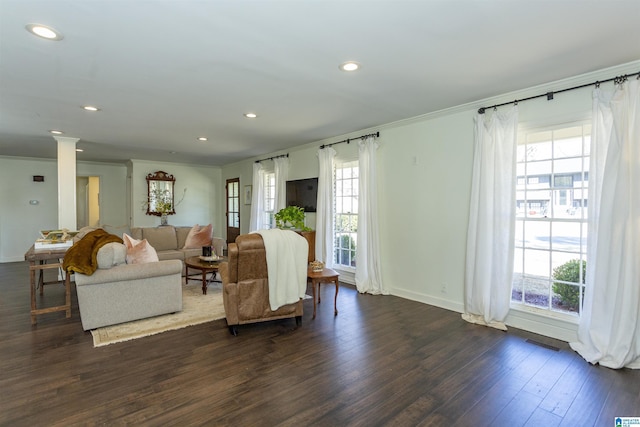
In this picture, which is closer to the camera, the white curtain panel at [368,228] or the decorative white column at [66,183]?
the white curtain panel at [368,228]

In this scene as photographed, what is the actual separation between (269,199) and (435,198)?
417cm

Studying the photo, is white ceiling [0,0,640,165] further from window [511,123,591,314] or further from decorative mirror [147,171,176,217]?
decorative mirror [147,171,176,217]

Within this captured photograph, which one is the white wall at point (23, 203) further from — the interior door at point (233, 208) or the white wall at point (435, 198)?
the white wall at point (435, 198)

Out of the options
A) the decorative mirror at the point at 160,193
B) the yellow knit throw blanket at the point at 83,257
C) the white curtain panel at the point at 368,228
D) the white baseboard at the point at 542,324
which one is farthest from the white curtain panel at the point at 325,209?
the decorative mirror at the point at 160,193

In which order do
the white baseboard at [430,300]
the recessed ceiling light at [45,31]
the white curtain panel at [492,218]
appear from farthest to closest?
the white baseboard at [430,300] < the white curtain panel at [492,218] < the recessed ceiling light at [45,31]

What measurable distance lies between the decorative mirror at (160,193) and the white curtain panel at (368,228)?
19.3ft

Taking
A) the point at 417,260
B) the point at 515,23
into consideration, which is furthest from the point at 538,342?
the point at 515,23

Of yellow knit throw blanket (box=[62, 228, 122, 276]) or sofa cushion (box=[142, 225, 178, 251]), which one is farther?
sofa cushion (box=[142, 225, 178, 251])

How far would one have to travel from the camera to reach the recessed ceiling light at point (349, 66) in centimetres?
269

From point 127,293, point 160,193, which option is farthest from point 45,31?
point 160,193

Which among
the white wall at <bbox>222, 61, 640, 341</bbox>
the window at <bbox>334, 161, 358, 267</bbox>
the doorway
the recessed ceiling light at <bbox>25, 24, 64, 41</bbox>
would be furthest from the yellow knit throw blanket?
the doorway

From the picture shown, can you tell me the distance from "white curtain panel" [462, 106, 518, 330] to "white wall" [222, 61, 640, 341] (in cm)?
18

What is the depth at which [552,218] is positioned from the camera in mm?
3279

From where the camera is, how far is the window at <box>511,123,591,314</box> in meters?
3.11
